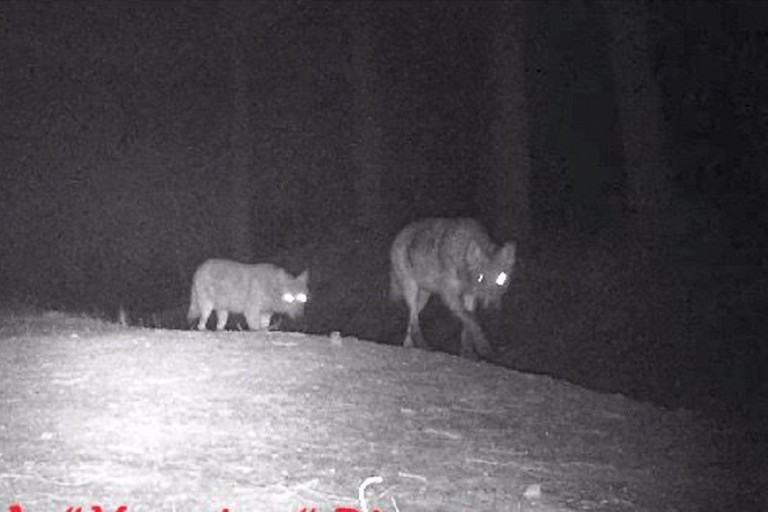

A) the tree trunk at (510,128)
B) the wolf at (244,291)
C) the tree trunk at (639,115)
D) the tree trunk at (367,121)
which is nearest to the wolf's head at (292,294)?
the wolf at (244,291)

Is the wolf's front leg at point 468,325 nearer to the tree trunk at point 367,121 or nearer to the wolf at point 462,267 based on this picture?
the wolf at point 462,267

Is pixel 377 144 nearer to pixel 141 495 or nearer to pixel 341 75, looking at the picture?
pixel 341 75

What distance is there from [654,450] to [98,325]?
729 centimetres

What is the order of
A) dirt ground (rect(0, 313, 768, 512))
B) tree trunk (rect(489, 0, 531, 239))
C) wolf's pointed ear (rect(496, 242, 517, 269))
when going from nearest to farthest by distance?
1. dirt ground (rect(0, 313, 768, 512))
2. wolf's pointed ear (rect(496, 242, 517, 269))
3. tree trunk (rect(489, 0, 531, 239))

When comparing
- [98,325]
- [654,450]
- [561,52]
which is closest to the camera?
[654,450]

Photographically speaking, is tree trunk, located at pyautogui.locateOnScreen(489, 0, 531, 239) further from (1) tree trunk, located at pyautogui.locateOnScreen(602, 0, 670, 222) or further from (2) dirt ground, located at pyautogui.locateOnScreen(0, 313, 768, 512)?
(2) dirt ground, located at pyautogui.locateOnScreen(0, 313, 768, 512)

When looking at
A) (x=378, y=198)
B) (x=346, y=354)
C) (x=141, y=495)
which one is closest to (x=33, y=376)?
(x=346, y=354)

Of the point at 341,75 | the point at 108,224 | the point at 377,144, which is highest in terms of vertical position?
the point at 341,75

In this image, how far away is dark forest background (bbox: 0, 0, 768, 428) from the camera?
53.7 ft

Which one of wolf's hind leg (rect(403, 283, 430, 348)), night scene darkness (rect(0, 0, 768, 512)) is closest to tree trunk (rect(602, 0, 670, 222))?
night scene darkness (rect(0, 0, 768, 512))

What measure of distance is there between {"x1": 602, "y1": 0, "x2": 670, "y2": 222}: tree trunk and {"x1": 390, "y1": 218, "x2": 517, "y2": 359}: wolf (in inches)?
254

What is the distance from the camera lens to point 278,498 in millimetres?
5379

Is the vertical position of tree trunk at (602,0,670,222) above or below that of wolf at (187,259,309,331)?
above

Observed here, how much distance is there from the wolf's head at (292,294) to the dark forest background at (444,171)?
60.7 inches
